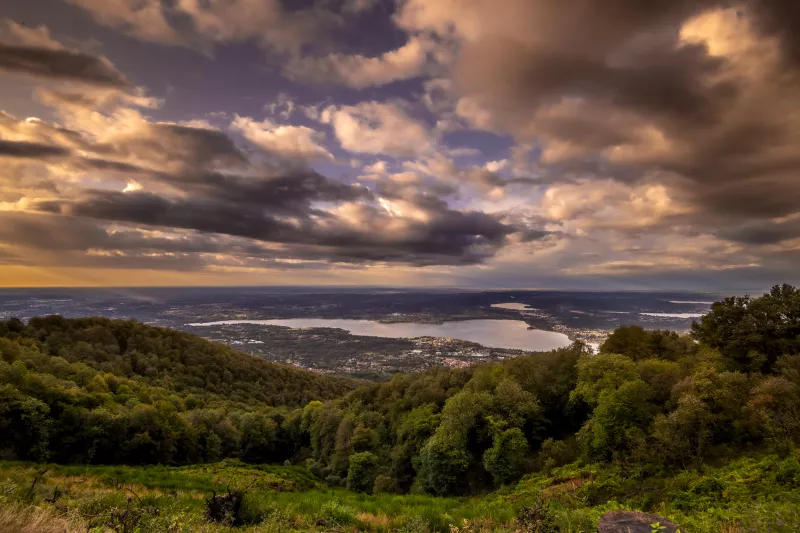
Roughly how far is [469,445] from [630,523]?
23.1 m

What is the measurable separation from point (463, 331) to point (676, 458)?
183 metres

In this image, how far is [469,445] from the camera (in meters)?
26.7

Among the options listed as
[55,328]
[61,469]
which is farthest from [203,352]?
[61,469]

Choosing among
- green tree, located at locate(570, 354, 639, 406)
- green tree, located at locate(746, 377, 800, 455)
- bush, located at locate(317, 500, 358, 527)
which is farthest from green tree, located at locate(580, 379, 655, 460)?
bush, located at locate(317, 500, 358, 527)

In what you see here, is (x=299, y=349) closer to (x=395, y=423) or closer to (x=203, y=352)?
(x=203, y=352)

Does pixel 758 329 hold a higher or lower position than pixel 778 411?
higher

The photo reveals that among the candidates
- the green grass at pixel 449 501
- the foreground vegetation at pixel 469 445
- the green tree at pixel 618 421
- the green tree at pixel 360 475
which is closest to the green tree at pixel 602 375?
the foreground vegetation at pixel 469 445

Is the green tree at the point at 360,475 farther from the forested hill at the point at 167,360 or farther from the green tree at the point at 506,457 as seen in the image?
the forested hill at the point at 167,360

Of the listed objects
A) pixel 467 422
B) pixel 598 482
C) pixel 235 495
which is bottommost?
pixel 467 422

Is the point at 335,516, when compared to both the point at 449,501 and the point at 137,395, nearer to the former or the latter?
the point at 449,501

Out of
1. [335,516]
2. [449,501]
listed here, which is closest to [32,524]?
[335,516]

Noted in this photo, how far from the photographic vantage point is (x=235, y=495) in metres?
8.09

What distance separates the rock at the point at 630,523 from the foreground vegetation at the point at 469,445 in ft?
2.69

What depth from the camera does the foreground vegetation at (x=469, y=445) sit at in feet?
26.8
